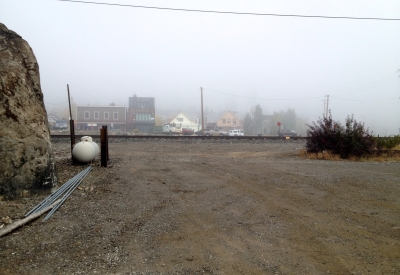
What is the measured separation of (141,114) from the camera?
7250 cm

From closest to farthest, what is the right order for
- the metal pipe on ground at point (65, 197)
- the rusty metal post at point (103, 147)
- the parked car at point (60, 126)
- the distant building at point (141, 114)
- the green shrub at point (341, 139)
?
the metal pipe on ground at point (65, 197) < the rusty metal post at point (103, 147) < the green shrub at point (341, 139) < the parked car at point (60, 126) < the distant building at point (141, 114)

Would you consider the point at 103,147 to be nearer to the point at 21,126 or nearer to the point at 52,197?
the point at 21,126

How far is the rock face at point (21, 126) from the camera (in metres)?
7.51

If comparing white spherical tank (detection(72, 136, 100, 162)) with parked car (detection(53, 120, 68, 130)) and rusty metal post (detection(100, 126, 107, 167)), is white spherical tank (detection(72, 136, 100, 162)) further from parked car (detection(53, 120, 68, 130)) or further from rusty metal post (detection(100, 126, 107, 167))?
parked car (detection(53, 120, 68, 130))

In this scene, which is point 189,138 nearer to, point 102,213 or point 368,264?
point 102,213

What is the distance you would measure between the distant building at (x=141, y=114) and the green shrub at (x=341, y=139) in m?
38.6

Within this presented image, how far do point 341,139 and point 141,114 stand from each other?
5791 centimetres

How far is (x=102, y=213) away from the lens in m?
6.92

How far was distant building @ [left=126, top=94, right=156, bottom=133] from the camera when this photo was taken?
209ft

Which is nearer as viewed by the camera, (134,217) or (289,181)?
(134,217)

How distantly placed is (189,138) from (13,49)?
19612 millimetres

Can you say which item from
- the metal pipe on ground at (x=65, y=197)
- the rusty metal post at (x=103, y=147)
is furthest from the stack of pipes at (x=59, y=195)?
the rusty metal post at (x=103, y=147)

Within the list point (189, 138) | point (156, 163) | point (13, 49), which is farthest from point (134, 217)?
point (189, 138)

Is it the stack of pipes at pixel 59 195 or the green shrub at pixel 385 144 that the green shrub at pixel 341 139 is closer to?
the green shrub at pixel 385 144
